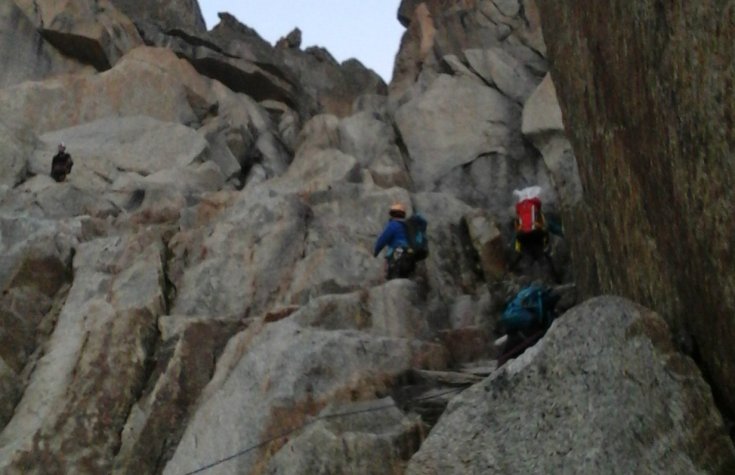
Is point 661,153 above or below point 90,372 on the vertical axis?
above

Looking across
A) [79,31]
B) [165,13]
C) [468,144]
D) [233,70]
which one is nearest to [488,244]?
[468,144]

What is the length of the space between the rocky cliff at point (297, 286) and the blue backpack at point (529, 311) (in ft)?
3.97

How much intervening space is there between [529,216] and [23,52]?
31.1 meters

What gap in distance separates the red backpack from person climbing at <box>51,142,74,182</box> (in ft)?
58.9

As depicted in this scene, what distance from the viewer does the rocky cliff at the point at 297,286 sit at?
41.5 ft

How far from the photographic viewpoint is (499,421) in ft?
41.6

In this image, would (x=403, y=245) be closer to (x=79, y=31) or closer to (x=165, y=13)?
Answer: (x=79, y=31)

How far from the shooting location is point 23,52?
46.1 meters

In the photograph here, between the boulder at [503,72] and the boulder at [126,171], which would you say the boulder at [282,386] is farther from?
the boulder at [503,72]

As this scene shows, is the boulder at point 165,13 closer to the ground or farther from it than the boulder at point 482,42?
farther from it

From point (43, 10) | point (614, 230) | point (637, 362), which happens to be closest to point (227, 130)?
point (43, 10)

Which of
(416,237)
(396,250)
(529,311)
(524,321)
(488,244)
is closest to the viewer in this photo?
(524,321)

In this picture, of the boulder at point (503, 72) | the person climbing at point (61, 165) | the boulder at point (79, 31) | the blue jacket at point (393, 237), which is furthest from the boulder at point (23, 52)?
the blue jacket at point (393, 237)

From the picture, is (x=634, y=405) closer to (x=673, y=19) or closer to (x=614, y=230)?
(x=614, y=230)
